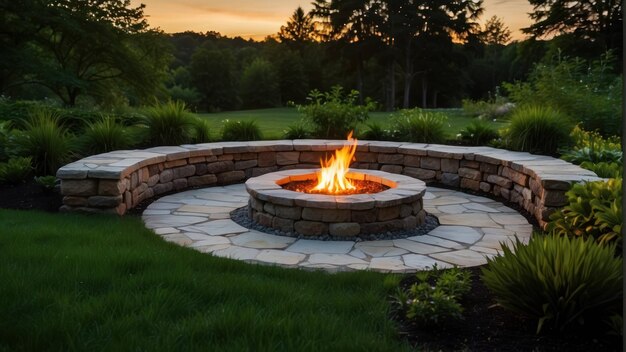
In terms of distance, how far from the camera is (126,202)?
5.99m

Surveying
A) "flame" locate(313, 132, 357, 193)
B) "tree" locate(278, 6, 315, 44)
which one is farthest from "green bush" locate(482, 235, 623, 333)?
"tree" locate(278, 6, 315, 44)

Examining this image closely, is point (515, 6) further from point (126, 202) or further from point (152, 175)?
point (152, 175)

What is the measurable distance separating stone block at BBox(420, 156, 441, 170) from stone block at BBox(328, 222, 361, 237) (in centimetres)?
298

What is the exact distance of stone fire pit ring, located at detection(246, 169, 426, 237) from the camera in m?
5.15

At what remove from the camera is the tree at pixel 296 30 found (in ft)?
158

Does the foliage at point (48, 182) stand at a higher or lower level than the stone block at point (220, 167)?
higher

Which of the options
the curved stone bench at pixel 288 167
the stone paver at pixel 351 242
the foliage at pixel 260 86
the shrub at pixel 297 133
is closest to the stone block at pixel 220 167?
the curved stone bench at pixel 288 167

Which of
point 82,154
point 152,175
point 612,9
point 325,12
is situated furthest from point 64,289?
point 325,12

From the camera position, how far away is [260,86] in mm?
44281

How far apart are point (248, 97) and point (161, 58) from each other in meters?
18.0

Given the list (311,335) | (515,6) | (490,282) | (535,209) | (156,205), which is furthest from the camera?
(156,205)

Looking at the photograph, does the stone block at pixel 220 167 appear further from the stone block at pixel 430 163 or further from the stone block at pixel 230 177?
the stone block at pixel 430 163

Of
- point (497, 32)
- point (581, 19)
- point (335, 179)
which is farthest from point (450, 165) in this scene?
point (497, 32)

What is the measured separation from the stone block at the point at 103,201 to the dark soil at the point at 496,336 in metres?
3.54
